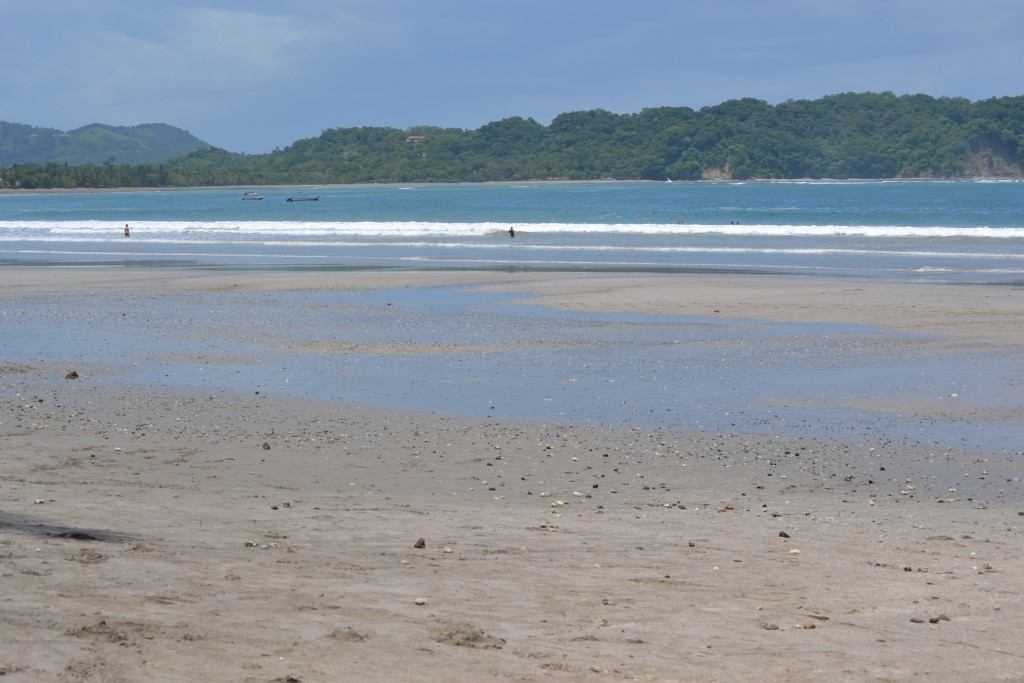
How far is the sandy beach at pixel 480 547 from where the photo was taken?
195 inches

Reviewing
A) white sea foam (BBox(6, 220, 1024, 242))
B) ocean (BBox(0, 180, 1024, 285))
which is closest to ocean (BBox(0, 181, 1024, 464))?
ocean (BBox(0, 180, 1024, 285))

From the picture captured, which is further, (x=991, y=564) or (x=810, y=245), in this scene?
(x=810, y=245)

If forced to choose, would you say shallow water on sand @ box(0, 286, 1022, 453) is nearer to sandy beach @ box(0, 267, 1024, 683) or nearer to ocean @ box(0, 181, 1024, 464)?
ocean @ box(0, 181, 1024, 464)

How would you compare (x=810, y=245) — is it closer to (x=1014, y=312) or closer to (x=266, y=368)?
(x=1014, y=312)

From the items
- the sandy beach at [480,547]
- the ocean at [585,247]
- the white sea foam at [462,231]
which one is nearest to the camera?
the sandy beach at [480,547]

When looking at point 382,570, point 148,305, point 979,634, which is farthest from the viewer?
point 148,305

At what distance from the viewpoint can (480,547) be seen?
670 centimetres

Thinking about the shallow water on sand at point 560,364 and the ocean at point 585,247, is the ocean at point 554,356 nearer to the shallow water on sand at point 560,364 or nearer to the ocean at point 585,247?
the shallow water on sand at point 560,364

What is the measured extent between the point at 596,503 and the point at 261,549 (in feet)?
8.07

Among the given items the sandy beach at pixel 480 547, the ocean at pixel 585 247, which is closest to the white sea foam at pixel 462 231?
the ocean at pixel 585 247

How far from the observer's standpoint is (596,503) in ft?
26.2

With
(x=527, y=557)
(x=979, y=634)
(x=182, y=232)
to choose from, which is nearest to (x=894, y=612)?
(x=979, y=634)

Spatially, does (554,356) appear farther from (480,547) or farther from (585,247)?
(585,247)

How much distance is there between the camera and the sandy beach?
16.3ft
